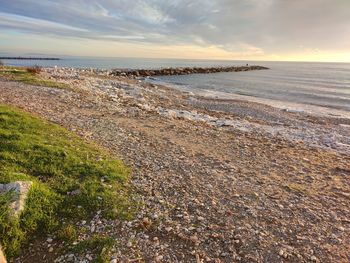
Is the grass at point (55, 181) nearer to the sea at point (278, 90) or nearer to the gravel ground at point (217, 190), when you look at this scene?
the gravel ground at point (217, 190)

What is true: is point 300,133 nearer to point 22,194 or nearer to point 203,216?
point 203,216

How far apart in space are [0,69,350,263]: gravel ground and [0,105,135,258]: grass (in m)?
0.37

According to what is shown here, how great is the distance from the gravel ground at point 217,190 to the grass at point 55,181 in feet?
1.21

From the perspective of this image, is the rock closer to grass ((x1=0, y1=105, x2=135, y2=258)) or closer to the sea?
grass ((x1=0, y1=105, x2=135, y2=258))

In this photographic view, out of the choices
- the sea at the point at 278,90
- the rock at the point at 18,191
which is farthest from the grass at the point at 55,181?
the sea at the point at 278,90

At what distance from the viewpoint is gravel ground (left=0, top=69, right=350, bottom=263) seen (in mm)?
A: 5582

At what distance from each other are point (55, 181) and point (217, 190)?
4.32 metres

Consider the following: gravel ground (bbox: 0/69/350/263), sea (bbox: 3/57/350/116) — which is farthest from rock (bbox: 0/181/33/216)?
sea (bbox: 3/57/350/116)

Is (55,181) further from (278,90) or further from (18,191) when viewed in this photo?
(278,90)

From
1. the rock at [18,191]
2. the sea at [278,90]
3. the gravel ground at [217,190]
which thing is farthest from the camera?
the sea at [278,90]

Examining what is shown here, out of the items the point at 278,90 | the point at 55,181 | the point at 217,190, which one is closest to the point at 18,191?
the point at 55,181

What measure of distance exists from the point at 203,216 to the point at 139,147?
15.6 ft

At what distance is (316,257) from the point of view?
5547mm

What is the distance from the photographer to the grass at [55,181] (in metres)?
5.62
